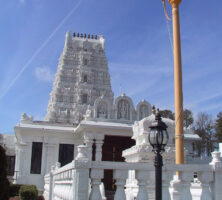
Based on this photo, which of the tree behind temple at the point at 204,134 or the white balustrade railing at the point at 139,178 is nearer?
the white balustrade railing at the point at 139,178

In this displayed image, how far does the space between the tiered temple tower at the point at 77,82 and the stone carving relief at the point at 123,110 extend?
14534mm

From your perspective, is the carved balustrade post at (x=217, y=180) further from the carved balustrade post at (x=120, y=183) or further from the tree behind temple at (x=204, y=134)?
the tree behind temple at (x=204, y=134)

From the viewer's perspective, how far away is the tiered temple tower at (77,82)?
38438 mm

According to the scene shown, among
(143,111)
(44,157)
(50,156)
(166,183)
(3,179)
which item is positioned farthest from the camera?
(50,156)

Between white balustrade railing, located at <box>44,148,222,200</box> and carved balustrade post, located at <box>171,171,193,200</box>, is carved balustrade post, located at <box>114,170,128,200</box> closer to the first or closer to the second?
white balustrade railing, located at <box>44,148,222,200</box>

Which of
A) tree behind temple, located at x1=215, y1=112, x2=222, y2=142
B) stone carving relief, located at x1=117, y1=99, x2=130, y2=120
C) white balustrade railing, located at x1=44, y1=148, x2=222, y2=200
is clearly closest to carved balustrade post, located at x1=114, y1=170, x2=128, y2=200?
white balustrade railing, located at x1=44, y1=148, x2=222, y2=200

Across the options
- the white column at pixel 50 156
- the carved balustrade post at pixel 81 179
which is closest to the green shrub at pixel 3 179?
the carved balustrade post at pixel 81 179

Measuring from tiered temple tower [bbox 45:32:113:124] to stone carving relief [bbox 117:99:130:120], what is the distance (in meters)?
14.5

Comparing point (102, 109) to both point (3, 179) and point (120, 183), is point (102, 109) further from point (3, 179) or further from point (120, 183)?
point (120, 183)

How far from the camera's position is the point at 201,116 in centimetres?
5138

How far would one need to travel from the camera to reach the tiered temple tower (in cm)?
3844

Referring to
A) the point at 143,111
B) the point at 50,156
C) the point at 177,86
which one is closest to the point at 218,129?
the point at 143,111

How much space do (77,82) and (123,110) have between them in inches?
697

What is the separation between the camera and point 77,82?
40188 millimetres
